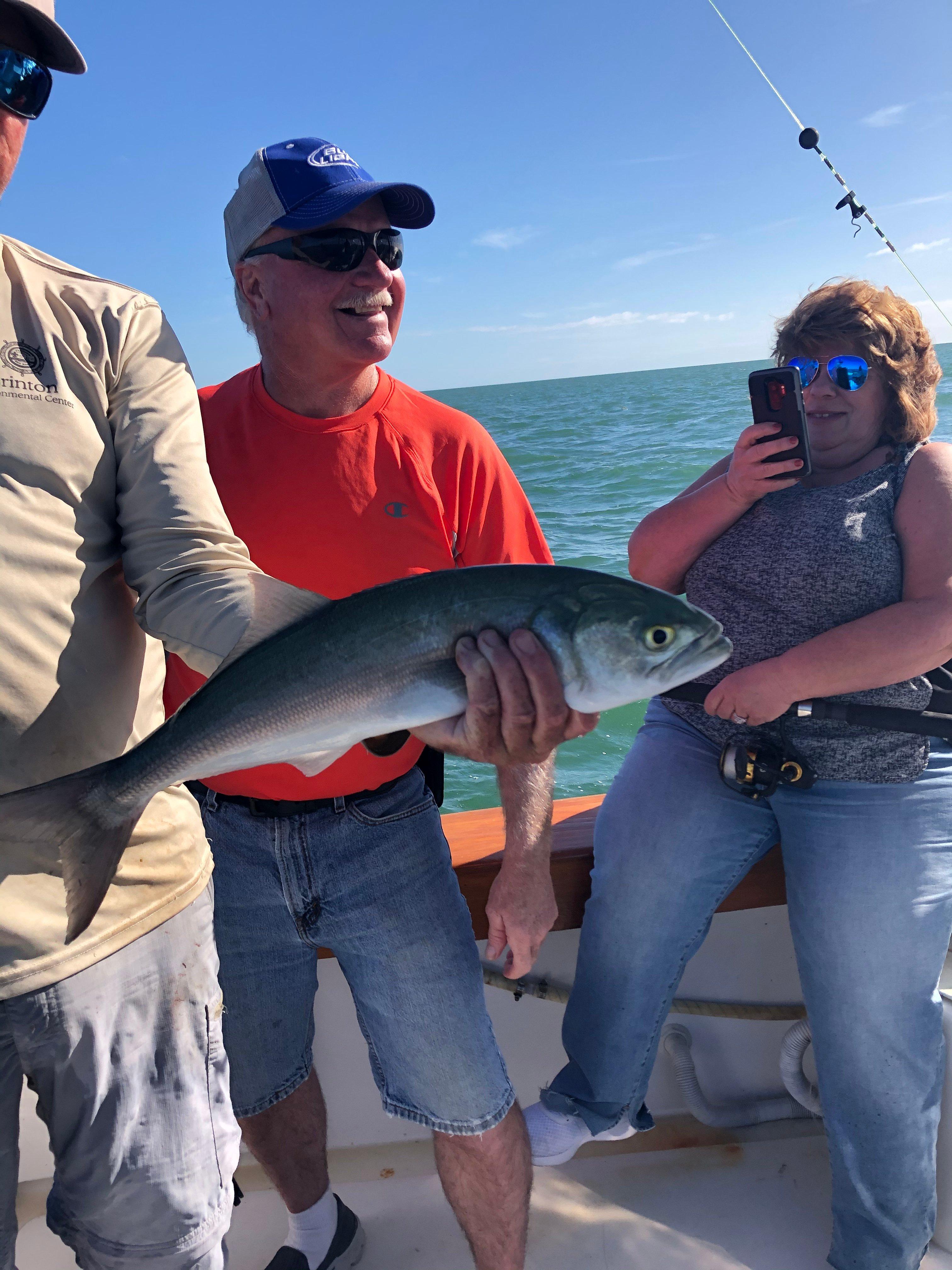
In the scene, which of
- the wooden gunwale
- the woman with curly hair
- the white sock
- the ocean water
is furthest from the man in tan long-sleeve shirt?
the ocean water

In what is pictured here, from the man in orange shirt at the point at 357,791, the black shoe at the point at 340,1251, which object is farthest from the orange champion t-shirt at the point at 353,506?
the black shoe at the point at 340,1251

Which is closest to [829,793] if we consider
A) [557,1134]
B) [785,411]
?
[785,411]

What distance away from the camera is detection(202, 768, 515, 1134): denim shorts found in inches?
93.0

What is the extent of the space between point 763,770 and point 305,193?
83.8 inches

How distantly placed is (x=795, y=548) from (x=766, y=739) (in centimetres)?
62

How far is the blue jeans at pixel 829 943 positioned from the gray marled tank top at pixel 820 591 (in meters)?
0.09

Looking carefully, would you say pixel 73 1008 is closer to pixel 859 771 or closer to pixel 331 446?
pixel 331 446

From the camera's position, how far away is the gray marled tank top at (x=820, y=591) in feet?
8.77

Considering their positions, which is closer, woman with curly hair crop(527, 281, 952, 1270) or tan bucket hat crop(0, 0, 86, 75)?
tan bucket hat crop(0, 0, 86, 75)

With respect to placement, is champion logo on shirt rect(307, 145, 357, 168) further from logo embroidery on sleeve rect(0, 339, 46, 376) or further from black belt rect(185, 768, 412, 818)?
black belt rect(185, 768, 412, 818)

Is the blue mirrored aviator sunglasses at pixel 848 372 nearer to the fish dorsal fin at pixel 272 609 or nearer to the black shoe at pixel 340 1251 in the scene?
the fish dorsal fin at pixel 272 609

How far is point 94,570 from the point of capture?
179cm

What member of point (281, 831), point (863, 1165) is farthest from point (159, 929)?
point (863, 1165)

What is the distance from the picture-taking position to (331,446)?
2514 mm
